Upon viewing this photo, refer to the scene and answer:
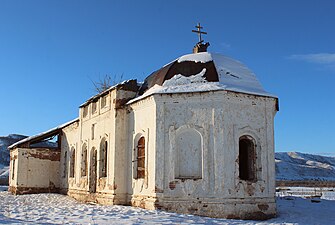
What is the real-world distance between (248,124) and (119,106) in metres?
4.99

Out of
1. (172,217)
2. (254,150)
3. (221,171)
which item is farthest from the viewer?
(254,150)

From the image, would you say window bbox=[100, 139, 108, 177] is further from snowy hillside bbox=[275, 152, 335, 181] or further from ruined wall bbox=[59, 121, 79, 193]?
snowy hillside bbox=[275, 152, 335, 181]

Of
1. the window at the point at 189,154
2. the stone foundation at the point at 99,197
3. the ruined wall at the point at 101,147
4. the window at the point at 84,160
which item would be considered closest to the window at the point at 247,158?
the window at the point at 189,154

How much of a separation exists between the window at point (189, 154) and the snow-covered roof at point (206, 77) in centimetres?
149

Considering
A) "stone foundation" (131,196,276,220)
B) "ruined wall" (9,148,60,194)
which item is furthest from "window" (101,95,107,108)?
"ruined wall" (9,148,60,194)

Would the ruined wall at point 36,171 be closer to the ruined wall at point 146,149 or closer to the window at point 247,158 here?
the ruined wall at point 146,149

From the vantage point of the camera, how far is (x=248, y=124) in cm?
1280

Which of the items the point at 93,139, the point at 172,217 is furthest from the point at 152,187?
the point at 93,139

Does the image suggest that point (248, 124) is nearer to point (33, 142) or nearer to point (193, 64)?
point (193, 64)

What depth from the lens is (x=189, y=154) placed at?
12.7 meters

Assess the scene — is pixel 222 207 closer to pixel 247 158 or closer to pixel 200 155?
pixel 200 155

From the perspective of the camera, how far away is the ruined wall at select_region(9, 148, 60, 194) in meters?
22.1

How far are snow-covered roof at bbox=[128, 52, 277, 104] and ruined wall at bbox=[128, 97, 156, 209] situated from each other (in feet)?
1.54

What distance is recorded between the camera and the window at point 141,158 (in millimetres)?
13781
